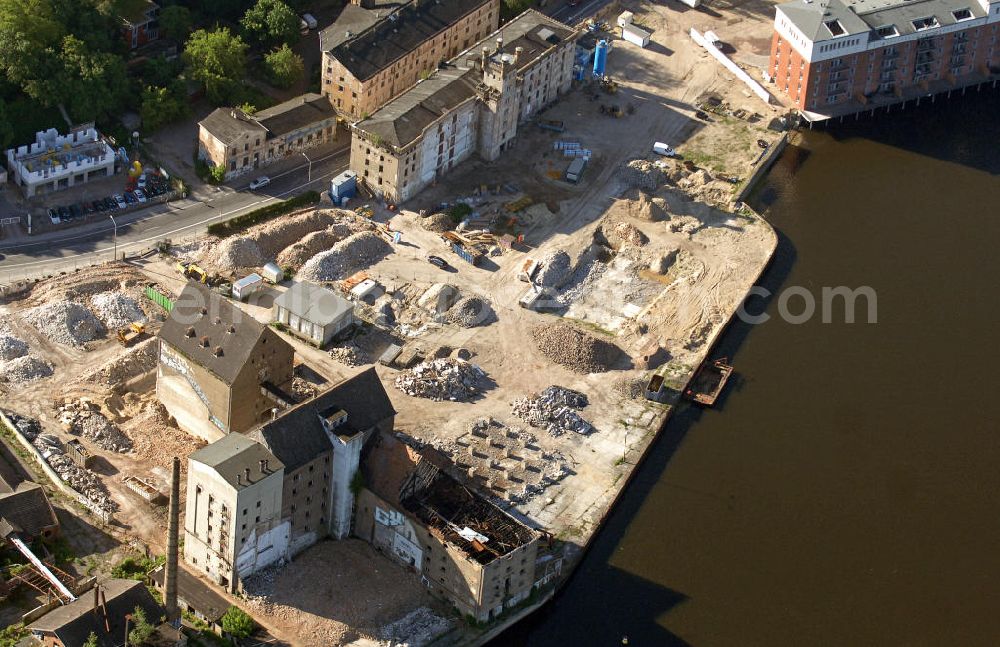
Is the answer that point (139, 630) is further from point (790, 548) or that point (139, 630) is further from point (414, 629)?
point (790, 548)

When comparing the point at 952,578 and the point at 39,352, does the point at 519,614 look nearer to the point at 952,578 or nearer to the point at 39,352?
the point at 952,578

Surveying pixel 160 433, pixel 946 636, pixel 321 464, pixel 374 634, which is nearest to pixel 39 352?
pixel 160 433

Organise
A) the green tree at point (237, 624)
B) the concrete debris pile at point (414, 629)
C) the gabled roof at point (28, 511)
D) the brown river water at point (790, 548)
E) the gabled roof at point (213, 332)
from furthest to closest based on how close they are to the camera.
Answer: the gabled roof at point (213, 332) < the brown river water at point (790, 548) < the gabled roof at point (28, 511) < the concrete debris pile at point (414, 629) < the green tree at point (237, 624)

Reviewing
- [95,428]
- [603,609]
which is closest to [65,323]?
[95,428]

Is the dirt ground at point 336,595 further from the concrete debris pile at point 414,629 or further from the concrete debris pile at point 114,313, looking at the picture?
the concrete debris pile at point 114,313

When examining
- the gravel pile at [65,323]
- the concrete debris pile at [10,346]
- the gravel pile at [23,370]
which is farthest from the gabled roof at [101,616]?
the gravel pile at [65,323]

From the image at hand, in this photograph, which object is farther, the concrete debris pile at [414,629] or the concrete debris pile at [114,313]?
the concrete debris pile at [114,313]
